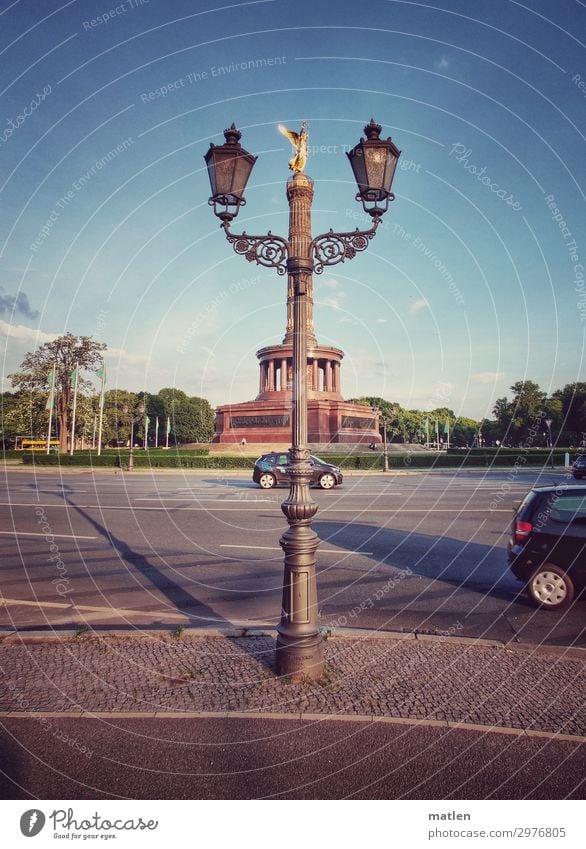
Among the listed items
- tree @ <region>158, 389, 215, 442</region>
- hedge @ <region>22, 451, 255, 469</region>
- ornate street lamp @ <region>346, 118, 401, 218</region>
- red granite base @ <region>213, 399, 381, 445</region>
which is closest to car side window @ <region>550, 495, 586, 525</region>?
ornate street lamp @ <region>346, 118, 401, 218</region>

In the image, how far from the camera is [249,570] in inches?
323

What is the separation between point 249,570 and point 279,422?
121 feet

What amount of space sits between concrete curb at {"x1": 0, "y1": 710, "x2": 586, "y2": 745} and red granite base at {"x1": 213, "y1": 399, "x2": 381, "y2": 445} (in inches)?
1560

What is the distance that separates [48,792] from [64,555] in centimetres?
688

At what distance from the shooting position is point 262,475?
891 inches

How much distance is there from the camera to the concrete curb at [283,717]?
11.5 feet

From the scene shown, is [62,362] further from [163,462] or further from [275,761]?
[275,761]

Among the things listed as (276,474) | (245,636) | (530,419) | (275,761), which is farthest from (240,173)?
(530,419)

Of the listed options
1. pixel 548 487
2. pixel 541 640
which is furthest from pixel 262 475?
pixel 541 640

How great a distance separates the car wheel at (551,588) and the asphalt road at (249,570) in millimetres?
152

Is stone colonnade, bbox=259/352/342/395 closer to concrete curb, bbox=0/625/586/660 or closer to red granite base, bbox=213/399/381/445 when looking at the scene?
red granite base, bbox=213/399/381/445

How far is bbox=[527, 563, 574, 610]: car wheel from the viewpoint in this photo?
639 centimetres

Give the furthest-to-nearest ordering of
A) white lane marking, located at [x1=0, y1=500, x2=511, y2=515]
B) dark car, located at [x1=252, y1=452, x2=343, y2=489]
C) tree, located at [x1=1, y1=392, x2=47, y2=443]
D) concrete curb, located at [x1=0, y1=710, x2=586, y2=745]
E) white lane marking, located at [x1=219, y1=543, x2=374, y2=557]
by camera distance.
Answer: tree, located at [x1=1, y1=392, x2=47, y2=443], dark car, located at [x1=252, y1=452, x2=343, y2=489], white lane marking, located at [x1=0, y1=500, x2=511, y2=515], white lane marking, located at [x1=219, y1=543, x2=374, y2=557], concrete curb, located at [x1=0, y1=710, x2=586, y2=745]

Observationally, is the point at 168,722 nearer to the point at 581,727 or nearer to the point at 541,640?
the point at 581,727
